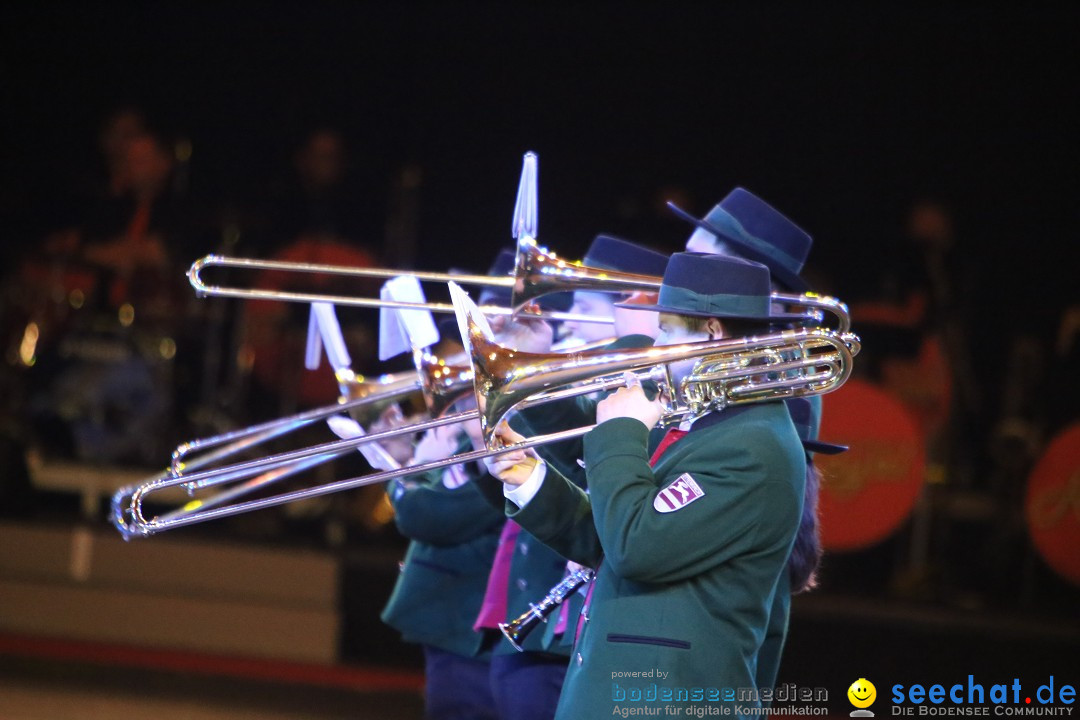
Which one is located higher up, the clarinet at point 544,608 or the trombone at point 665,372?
the trombone at point 665,372

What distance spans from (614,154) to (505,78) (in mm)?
855

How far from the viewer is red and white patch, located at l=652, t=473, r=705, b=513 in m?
2.38

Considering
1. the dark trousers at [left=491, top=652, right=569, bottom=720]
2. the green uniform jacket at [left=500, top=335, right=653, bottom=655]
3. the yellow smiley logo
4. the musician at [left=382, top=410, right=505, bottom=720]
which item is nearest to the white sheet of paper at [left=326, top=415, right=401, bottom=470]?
the musician at [left=382, top=410, right=505, bottom=720]

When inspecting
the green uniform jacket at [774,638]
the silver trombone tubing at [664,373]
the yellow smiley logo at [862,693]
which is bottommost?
the yellow smiley logo at [862,693]

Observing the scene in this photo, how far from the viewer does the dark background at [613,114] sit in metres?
7.43

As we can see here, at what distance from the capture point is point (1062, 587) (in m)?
6.46

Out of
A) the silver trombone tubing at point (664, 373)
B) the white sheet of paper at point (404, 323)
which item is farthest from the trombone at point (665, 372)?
the white sheet of paper at point (404, 323)

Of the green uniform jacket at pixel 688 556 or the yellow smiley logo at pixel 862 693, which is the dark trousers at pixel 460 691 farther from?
the yellow smiley logo at pixel 862 693

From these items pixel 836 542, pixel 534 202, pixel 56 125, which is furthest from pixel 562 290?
pixel 56 125

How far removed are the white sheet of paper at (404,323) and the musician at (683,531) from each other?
2.78ft

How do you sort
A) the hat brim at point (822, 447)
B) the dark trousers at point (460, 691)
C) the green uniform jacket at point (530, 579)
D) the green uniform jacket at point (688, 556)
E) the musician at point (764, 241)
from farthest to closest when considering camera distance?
the dark trousers at point (460, 691) → the green uniform jacket at point (530, 579) → the musician at point (764, 241) → the hat brim at point (822, 447) → the green uniform jacket at point (688, 556)

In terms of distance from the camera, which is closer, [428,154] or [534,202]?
[534,202]

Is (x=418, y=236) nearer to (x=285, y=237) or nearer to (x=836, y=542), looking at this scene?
(x=285, y=237)

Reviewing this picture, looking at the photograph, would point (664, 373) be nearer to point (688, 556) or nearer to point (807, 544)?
point (688, 556)
